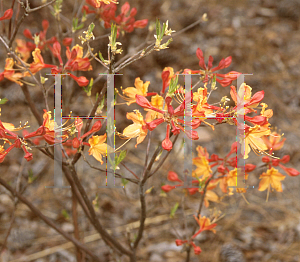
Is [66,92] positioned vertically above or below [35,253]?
Answer: above

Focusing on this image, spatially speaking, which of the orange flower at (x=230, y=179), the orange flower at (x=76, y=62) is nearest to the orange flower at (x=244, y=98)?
the orange flower at (x=230, y=179)

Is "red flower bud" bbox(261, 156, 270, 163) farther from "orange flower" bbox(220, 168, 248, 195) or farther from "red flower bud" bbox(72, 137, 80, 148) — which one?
"red flower bud" bbox(72, 137, 80, 148)

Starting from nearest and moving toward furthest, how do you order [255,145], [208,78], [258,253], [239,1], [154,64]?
1. [255,145]
2. [208,78]
3. [258,253]
4. [154,64]
5. [239,1]

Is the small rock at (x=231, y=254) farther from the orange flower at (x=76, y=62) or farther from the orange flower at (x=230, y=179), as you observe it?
the orange flower at (x=76, y=62)

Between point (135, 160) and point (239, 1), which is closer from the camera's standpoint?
point (135, 160)

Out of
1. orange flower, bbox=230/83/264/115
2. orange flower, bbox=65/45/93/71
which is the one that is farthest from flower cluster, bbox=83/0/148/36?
orange flower, bbox=230/83/264/115

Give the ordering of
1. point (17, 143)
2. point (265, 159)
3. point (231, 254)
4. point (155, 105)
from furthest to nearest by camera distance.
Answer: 1. point (231, 254)
2. point (265, 159)
3. point (155, 105)
4. point (17, 143)

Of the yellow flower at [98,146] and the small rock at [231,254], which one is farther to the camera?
the small rock at [231,254]

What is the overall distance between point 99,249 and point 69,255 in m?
0.19

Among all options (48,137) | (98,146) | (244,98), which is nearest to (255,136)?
(244,98)

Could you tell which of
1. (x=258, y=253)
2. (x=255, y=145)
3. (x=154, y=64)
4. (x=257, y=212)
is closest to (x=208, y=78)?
(x=255, y=145)

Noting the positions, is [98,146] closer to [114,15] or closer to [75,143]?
[75,143]

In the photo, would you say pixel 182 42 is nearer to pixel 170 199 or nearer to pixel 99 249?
pixel 170 199

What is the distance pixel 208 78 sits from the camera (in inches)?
42.3
